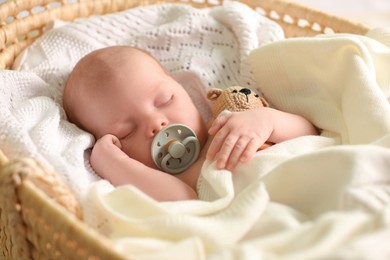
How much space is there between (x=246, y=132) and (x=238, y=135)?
18 millimetres

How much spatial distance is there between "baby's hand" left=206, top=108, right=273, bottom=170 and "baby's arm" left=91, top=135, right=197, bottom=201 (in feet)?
0.26

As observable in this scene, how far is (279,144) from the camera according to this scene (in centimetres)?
112

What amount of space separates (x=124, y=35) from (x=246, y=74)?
324 millimetres

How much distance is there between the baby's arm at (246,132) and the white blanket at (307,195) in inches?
0.9

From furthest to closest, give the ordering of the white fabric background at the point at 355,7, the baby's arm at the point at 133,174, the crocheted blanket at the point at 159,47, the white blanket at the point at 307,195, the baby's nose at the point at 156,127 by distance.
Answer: the white fabric background at the point at 355,7
the crocheted blanket at the point at 159,47
the baby's nose at the point at 156,127
the baby's arm at the point at 133,174
the white blanket at the point at 307,195

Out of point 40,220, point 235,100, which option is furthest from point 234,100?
point 40,220

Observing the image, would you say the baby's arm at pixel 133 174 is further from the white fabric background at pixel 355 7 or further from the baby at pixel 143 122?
the white fabric background at pixel 355 7

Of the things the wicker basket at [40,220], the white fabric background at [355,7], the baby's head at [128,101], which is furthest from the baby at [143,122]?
the white fabric background at [355,7]

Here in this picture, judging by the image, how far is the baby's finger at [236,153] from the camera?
3.49 ft

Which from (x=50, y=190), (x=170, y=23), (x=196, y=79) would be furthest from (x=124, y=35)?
(x=50, y=190)

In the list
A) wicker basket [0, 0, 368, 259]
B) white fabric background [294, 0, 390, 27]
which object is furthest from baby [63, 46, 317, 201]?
white fabric background [294, 0, 390, 27]

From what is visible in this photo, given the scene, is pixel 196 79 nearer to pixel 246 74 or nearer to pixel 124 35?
pixel 246 74

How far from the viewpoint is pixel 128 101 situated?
1.20 metres

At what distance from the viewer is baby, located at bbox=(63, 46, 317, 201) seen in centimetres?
108
